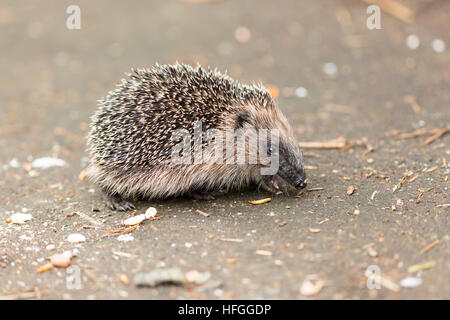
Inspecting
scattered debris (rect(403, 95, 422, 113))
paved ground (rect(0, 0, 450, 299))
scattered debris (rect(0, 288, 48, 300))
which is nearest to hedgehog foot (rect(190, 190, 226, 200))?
paved ground (rect(0, 0, 450, 299))

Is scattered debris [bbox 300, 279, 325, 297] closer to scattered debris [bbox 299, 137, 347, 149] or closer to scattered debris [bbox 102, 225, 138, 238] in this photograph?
scattered debris [bbox 102, 225, 138, 238]

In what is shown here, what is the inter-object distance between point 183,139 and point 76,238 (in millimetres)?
Answer: 1860

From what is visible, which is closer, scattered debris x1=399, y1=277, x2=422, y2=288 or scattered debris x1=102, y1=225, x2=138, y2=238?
scattered debris x1=399, y1=277, x2=422, y2=288

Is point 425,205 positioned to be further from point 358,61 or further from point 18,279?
point 358,61

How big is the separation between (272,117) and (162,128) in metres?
1.57

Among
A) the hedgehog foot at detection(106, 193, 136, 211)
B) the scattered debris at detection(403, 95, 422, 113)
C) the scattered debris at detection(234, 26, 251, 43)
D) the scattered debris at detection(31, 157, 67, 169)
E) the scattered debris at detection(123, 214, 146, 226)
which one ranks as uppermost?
the scattered debris at detection(234, 26, 251, 43)

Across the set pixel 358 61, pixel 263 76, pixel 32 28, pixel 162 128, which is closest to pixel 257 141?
pixel 162 128

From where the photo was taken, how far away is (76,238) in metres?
6.32

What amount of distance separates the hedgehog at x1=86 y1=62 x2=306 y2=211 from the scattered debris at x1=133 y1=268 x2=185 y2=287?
6.17ft

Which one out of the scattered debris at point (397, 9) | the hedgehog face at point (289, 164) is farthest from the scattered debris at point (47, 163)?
the scattered debris at point (397, 9)

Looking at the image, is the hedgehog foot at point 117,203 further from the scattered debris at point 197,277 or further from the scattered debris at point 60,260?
the scattered debris at point 197,277

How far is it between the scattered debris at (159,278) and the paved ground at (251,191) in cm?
8

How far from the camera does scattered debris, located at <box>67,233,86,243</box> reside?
627cm

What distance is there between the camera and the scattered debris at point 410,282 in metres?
4.89
